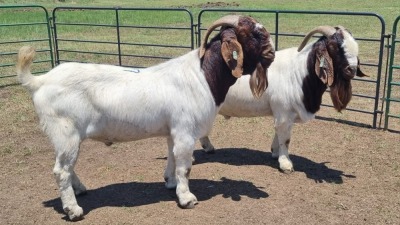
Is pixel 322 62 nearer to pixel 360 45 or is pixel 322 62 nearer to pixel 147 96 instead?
pixel 147 96

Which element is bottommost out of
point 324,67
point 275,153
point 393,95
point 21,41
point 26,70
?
point 393,95

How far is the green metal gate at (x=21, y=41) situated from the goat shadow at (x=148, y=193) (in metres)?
6.35

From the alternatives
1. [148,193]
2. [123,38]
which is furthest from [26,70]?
[123,38]

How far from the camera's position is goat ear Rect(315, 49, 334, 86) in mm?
4836

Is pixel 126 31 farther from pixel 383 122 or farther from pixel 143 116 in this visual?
pixel 143 116

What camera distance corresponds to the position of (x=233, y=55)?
4152mm

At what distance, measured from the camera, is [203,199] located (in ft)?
15.6

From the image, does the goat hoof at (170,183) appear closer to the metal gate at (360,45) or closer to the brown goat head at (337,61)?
the brown goat head at (337,61)

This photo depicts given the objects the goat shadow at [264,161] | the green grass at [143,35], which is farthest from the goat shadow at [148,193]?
the green grass at [143,35]

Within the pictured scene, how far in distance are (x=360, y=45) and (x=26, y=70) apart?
1277 centimetres

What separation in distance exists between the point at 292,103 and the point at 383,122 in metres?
3.06

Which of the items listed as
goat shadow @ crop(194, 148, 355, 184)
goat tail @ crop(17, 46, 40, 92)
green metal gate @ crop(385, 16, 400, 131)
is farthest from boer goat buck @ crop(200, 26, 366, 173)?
goat tail @ crop(17, 46, 40, 92)

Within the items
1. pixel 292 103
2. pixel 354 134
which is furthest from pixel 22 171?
pixel 354 134

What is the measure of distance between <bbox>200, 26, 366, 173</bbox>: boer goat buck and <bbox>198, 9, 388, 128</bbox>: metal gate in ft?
6.20
